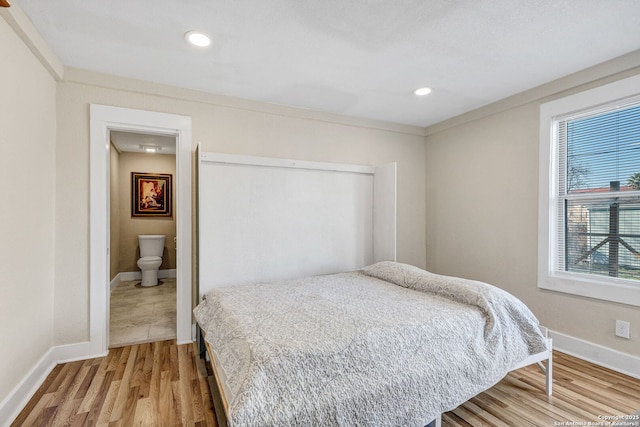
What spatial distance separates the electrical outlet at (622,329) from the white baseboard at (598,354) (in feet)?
0.43

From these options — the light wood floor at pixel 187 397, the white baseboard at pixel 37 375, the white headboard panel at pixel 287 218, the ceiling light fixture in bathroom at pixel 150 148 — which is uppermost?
the ceiling light fixture in bathroom at pixel 150 148

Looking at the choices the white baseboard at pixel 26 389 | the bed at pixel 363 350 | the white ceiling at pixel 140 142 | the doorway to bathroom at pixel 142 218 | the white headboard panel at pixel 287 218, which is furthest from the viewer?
the doorway to bathroom at pixel 142 218

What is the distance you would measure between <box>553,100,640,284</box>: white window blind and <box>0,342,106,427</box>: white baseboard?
4.01 meters

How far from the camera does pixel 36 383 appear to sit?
214 centimetres

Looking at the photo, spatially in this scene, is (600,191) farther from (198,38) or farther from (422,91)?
(198,38)

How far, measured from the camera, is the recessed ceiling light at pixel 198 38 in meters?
2.03

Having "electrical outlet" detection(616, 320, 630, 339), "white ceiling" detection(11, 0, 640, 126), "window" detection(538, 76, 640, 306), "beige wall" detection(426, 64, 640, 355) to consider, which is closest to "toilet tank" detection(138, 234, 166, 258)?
"white ceiling" detection(11, 0, 640, 126)

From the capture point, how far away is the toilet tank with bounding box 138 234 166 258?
555 cm

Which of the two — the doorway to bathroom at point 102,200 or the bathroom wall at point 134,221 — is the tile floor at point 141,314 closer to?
the doorway to bathroom at point 102,200

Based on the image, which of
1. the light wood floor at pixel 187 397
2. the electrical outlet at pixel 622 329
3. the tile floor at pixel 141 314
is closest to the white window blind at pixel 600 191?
the electrical outlet at pixel 622 329

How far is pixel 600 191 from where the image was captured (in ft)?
8.38

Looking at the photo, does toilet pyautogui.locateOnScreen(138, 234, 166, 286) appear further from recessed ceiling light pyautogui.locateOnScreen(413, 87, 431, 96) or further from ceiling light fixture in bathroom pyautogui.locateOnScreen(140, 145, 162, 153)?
recessed ceiling light pyautogui.locateOnScreen(413, 87, 431, 96)

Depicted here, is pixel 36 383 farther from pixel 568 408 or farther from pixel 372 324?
pixel 568 408

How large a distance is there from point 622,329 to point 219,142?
3.60 meters
